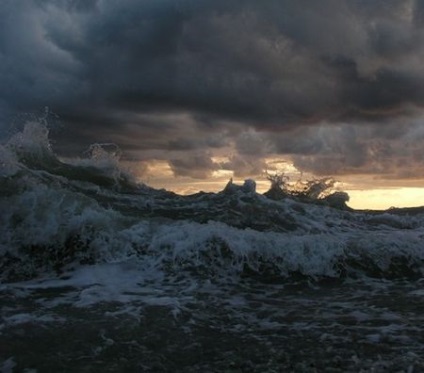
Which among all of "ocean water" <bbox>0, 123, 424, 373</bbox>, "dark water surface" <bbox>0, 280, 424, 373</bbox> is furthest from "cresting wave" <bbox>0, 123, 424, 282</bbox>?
"dark water surface" <bbox>0, 280, 424, 373</bbox>

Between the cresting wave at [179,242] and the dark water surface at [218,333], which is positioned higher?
the cresting wave at [179,242]

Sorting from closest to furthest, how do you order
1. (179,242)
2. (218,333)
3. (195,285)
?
(218,333) → (195,285) → (179,242)

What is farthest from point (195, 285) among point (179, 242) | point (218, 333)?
point (218, 333)

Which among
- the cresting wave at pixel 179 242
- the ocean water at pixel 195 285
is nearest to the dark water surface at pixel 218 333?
the ocean water at pixel 195 285

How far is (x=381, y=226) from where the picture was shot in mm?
16359

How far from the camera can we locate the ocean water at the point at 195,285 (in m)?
5.50

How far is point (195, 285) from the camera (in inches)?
352

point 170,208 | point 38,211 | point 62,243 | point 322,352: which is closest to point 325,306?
point 322,352

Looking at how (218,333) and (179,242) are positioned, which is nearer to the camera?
(218,333)

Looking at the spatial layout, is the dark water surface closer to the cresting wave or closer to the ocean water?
the ocean water

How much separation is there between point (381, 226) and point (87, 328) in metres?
12.2

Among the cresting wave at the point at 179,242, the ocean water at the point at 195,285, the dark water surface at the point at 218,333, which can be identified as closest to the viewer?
the dark water surface at the point at 218,333

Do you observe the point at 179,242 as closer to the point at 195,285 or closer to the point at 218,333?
the point at 195,285

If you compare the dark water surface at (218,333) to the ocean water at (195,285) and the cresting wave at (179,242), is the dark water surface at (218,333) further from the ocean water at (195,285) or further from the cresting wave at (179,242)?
the cresting wave at (179,242)
